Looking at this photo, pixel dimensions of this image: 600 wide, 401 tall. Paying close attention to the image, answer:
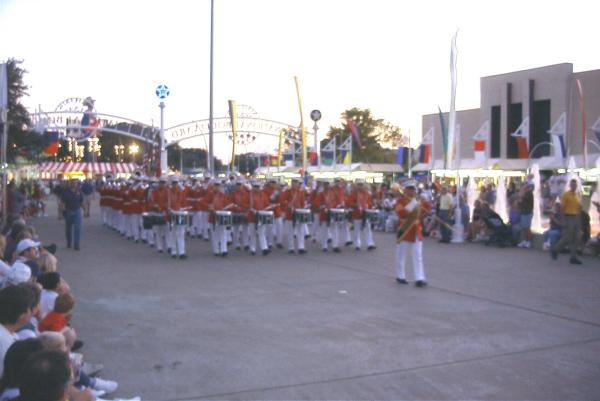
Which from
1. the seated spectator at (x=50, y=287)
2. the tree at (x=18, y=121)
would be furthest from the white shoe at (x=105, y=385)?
the tree at (x=18, y=121)

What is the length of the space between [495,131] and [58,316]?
4929 centimetres

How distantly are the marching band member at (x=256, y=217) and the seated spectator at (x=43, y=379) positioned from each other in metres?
13.8

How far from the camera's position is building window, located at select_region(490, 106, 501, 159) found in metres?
51.6

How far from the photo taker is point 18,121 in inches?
1212

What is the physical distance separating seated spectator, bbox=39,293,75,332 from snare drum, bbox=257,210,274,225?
1090 centimetres

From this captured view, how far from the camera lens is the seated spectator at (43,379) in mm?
3182

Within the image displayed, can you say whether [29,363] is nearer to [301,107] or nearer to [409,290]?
[409,290]

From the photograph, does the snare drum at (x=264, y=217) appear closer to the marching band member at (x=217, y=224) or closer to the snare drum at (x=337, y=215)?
the marching band member at (x=217, y=224)

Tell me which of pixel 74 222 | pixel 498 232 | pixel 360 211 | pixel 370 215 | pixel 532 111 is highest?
pixel 532 111

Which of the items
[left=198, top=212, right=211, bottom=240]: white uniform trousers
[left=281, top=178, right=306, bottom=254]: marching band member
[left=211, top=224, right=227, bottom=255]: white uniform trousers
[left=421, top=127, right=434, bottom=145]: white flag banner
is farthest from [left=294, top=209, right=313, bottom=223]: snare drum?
[left=421, top=127, right=434, bottom=145]: white flag banner

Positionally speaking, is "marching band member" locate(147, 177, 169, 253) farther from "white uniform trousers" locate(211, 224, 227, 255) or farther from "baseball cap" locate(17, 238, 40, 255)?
"baseball cap" locate(17, 238, 40, 255)

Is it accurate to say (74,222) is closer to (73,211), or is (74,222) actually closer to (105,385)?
(73,211)

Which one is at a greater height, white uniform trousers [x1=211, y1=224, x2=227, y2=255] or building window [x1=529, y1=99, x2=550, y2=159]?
building window [x1=529, y1=99, x2=550, y2=159]

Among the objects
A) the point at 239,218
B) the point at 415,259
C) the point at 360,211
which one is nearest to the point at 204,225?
the point at 239,218
